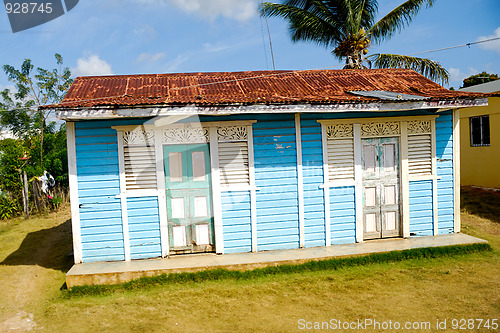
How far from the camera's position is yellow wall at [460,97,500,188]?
12812 mm

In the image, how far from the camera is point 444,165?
23.3ft

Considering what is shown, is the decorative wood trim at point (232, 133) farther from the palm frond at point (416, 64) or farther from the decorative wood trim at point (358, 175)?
the palm frond at point (416, 64)

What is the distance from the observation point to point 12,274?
6746mm

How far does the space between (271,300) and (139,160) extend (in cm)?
313

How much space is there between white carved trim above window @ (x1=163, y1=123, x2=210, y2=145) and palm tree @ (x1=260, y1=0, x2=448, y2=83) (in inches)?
347

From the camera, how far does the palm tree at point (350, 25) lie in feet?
45.0

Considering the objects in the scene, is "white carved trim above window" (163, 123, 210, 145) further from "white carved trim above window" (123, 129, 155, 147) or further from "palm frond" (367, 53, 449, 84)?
"palm frond" (367, 53, 449, 84)

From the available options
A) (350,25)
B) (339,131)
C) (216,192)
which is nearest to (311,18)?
(350,25)

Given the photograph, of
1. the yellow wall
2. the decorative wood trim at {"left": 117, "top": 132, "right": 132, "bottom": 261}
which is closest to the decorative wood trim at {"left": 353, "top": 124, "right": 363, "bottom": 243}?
the decorative wood trim at {"left": 117, "top": 132, "right": 132, "bottom": 261}

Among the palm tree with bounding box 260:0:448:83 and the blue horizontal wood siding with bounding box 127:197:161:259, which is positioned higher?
the palm tree with bounding box 260:0:448:83

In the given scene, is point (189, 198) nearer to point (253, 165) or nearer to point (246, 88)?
point (253, 165)

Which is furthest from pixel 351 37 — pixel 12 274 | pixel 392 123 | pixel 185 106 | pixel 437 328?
pixel 12 274

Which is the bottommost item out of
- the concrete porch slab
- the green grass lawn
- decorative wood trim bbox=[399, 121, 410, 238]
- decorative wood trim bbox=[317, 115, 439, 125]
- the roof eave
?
the green grass lawn

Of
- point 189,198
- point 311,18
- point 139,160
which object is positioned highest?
point 311,18
